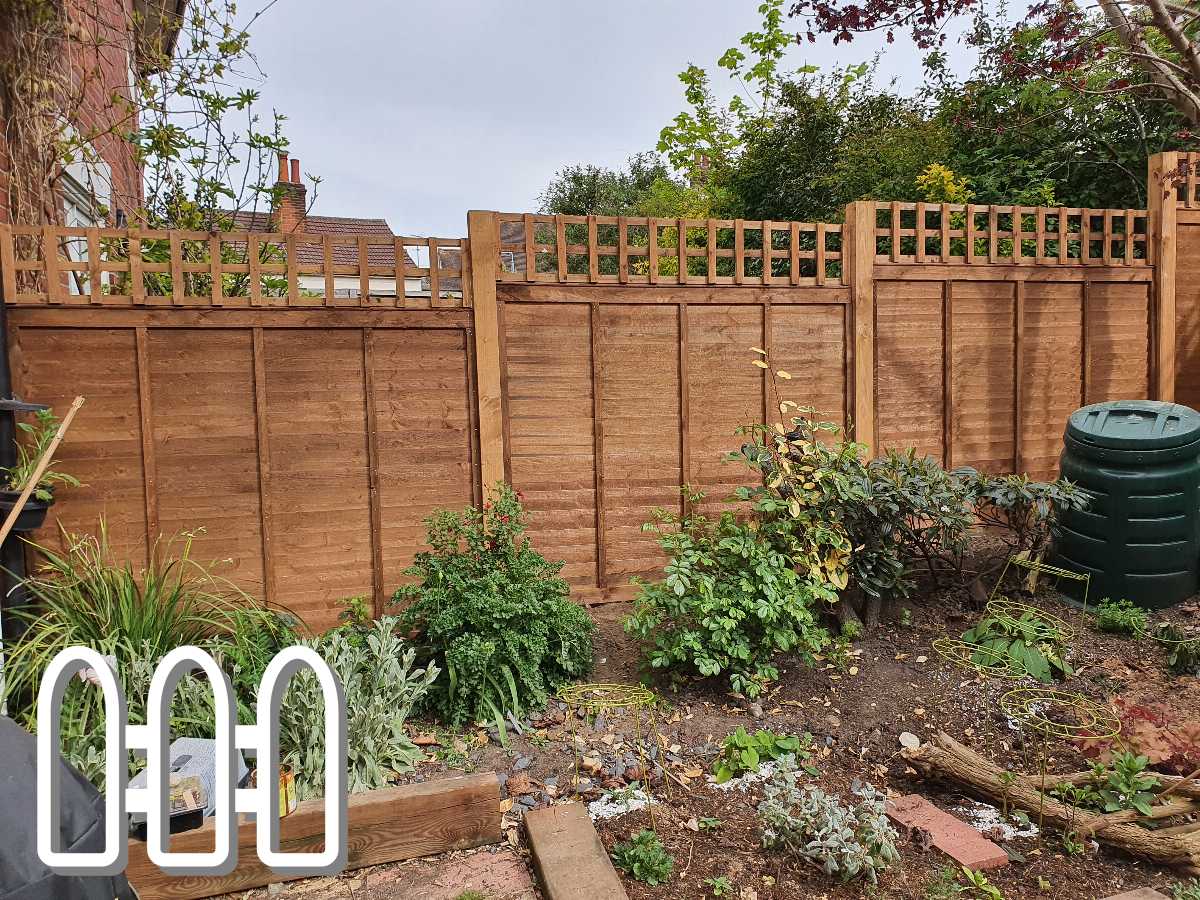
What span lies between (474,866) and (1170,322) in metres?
6.58

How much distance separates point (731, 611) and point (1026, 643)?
1698 millimetres

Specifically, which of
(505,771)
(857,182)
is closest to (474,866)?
(505,771)

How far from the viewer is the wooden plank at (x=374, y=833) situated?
2.76 metres

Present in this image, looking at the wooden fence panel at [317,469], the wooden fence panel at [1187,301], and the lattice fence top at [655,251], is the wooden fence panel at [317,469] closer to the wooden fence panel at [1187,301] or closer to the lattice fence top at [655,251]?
the lattice fence top at [655,251]

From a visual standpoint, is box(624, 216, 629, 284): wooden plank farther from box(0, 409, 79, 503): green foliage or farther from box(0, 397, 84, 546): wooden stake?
box(0, 409, 79, 503): green foliage

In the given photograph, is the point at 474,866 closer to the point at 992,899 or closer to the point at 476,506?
the point at 992,899

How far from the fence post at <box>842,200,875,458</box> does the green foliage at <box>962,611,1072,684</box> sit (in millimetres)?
1587

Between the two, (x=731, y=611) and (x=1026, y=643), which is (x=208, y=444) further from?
(x=1026, y=643)

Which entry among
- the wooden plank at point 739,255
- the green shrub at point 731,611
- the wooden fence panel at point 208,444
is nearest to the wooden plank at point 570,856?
the green shrub at point 731,611

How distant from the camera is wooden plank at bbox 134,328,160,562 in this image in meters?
4.39

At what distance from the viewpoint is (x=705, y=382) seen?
541 cm

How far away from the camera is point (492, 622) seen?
13.1 feet

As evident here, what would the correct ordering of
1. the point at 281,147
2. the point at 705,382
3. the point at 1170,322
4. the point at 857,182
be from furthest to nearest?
1. the point at 857,182
2. the point at 1170,322
3. the point at 281,147
4. the point at 705,382

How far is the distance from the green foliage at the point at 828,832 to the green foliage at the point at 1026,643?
167 cm
